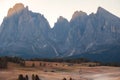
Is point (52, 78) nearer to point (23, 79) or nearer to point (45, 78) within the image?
point (45, 78)

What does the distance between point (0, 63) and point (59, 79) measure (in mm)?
33463

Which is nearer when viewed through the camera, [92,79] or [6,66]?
[92,79]

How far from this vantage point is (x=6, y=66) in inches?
5659

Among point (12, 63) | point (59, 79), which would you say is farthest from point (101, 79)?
point (12, 63)

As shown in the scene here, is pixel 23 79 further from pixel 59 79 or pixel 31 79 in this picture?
pixel 59 79

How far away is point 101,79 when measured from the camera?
4783 inches

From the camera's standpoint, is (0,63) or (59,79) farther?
(0,63)

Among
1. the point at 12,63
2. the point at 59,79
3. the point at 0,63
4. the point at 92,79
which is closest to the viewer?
the point at 59,79

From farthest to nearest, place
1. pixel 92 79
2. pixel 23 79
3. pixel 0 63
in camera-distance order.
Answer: pixel 0 63, pixel 92 79, pixel 23 79

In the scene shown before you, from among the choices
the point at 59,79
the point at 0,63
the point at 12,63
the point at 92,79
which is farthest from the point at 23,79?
the point at 12,63

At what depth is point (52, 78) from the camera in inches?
4737

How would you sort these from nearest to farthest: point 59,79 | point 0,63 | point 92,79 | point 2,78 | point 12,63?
point 2,78 → point 59,79 → point 92,79 → point 0,63 → point 12,63

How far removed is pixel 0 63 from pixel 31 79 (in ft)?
119

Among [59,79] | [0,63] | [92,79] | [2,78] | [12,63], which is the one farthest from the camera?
[12,63]
